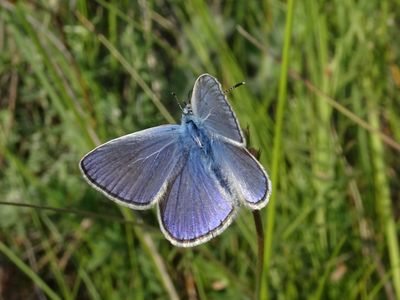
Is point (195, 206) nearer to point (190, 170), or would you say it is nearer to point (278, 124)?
point (190, 170)

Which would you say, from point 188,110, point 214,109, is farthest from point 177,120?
point 214,109

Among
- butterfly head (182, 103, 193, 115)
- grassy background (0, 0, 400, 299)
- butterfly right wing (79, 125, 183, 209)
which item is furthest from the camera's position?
grassy background (0, 0, 400, 299)

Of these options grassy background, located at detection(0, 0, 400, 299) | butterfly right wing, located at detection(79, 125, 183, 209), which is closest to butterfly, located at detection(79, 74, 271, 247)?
butterfly right wing, located at detection(79, 125, 183, 209)

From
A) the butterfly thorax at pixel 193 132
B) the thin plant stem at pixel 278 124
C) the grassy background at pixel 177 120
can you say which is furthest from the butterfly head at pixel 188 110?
the grassy background at pixel 177 120

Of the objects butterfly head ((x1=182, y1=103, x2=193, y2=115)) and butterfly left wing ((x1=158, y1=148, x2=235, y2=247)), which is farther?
butterfly head ((x1=182, y1=103, x2=193, y2=115))

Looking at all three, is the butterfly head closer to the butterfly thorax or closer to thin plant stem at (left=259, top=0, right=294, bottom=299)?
the butterfly thorax

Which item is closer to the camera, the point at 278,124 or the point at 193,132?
the point at 278,124
